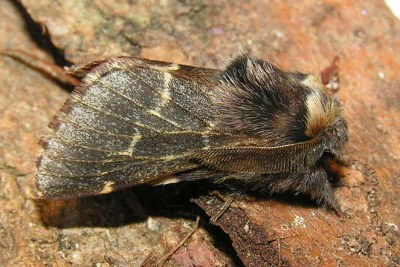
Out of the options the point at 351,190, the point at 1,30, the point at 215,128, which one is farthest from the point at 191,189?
the point at 1,30

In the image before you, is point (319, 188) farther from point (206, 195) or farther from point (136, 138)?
point (136, 138)

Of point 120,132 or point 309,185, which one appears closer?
point 120,132

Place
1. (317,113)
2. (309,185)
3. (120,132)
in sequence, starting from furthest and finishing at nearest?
1. (309,185)
2. (317,113)
3. (120,132)

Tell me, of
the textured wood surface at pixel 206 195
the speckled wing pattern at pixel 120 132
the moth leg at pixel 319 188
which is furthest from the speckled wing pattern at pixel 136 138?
the textured wood surface at pixel 206 195

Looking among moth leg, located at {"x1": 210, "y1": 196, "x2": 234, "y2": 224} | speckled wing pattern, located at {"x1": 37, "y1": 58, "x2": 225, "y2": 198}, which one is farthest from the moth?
moth leg, located at {"x1": 210, "y1": 196, "x2": 234, "y2": 224}

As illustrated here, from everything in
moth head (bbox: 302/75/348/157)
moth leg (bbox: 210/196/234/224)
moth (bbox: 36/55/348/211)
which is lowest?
moth leg (bbox: 210/196/234/224)

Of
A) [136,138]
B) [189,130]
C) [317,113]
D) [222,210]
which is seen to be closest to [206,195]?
[222,210]

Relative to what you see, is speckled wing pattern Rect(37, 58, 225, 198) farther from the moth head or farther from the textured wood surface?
the moth head

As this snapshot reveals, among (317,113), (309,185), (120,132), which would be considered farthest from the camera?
(309,185)

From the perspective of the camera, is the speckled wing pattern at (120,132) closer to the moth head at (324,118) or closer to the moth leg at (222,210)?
the moth leg at (222,210)
